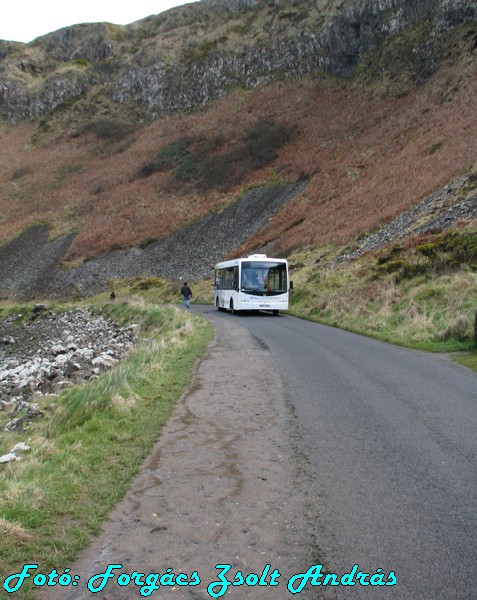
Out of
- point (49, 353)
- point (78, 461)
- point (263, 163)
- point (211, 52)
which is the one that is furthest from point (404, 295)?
point (211, 52)

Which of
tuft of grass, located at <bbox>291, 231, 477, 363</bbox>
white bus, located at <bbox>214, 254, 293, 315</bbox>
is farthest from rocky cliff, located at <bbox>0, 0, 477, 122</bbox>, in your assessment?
white bus, located at <bbox>214, 254, 293, 315</bbox>

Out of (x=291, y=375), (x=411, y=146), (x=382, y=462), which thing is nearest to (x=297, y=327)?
(x=291, y=375)

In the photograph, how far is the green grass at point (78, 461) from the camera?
4.33m

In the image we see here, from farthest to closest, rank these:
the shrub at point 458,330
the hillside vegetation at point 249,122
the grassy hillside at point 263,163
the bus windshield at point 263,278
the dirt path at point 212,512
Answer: the hillside vegetation at point 249,122
the grassy hillside at point 263,163
the bus windshield at point 263,278
the shrub at point 458,330
the dirt path at point 212,512

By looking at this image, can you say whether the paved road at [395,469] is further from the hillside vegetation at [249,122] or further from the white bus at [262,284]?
the white bus at [262,284]

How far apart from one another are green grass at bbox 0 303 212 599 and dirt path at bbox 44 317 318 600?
0.21 metres

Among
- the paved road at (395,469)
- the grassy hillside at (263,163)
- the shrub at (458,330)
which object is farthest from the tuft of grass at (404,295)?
the grassy hillside at (263,163)

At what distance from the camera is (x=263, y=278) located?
94.5 ft

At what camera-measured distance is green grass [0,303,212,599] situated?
4328 millimetres

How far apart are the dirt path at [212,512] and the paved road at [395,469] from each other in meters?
0.29

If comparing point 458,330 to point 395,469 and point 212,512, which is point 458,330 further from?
point 212,512

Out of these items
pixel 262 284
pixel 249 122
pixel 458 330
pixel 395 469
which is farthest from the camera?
pixel 249 122

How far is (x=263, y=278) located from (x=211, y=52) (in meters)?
81.2

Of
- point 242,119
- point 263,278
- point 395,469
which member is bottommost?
point 395,469
